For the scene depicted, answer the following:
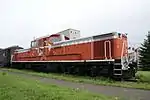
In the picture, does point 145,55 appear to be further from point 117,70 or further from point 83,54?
point 117,70

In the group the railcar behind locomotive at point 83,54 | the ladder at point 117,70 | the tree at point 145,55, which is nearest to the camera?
the ladder at point 117,70

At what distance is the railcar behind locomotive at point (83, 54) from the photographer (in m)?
20.6

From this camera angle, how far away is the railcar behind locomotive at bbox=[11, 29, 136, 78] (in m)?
20.6

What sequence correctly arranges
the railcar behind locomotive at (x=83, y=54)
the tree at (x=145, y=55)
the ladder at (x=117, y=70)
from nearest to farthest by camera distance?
the ladder at (x=117, y=70), the railcar behind locomotive at (x=83, y=54), the tree at (x=145, y=55)

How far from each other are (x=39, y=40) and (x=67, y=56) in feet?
20.5

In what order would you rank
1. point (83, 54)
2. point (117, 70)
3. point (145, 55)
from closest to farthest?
1. point (117, 70)
2. point (83, 54)
3. point (145, 55)

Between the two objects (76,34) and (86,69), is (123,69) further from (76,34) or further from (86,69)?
(76,34)

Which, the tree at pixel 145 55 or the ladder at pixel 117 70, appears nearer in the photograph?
the ladder at pixel 117 70

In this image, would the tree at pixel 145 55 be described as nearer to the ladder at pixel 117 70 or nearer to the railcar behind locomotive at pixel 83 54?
the railcar behind locomotive at pixel 83 54

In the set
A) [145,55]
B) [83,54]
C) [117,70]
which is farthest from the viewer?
[145,55]

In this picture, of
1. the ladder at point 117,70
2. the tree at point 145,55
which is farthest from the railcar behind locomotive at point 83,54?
the tree at point 145,55

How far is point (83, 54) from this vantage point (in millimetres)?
23641

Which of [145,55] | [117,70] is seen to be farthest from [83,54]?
[145,55]

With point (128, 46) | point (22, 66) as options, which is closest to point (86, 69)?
point (128, 46)
